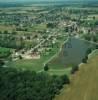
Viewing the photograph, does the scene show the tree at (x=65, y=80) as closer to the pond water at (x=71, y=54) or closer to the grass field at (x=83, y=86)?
the grass field at (x=83, y=86)

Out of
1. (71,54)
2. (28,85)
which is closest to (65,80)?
(28,85)

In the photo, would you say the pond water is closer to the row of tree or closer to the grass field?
the grass field

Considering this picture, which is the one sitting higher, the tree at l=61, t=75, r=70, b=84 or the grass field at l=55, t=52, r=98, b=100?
the tree at l=61, t=75, r=70, b=84

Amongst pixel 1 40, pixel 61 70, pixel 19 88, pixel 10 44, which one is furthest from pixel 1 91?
pixel 1 40

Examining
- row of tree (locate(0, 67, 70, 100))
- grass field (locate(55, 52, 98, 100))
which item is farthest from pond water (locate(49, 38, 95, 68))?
row of tree (locate(0, 67, 70, 100))

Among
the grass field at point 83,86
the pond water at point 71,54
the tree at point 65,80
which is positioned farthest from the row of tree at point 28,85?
the pond water at point 71,54

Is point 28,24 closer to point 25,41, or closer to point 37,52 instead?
point 25,41
